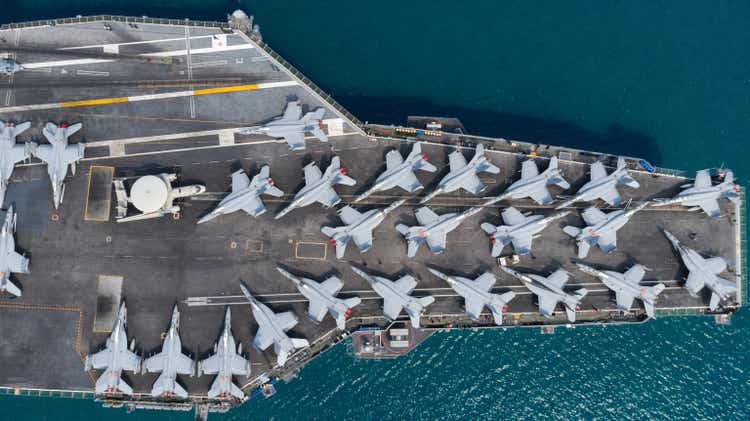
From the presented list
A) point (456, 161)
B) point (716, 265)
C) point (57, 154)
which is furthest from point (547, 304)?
point (57, 154)

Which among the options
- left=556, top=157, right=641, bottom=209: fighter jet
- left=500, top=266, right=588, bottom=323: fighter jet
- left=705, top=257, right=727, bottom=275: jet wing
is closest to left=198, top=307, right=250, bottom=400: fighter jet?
left=500, top=266, right=588, bottom=323: fighter jet

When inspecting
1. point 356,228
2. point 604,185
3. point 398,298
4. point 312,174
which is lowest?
A: point 398,298

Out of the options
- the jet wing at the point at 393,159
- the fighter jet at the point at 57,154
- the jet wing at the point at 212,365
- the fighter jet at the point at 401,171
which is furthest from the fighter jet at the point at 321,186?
the fighter jet at the point at 57,154

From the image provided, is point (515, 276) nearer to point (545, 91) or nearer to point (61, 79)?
point (545, 91)

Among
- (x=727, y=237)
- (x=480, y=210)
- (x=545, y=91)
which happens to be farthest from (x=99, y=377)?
(x=727, y=237)

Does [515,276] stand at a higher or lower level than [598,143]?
lower

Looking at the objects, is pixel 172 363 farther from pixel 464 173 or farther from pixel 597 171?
pixel 597 171

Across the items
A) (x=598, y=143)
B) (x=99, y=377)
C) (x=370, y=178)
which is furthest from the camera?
(x=598, y=143)
